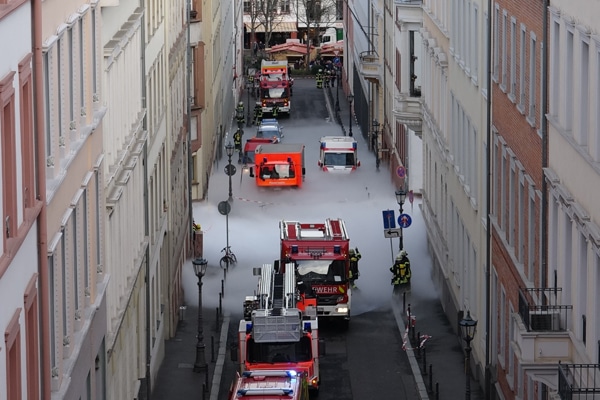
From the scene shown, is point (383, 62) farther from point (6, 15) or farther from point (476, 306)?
point (6, 15)

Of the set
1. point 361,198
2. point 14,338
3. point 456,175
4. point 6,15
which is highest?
point 6,15

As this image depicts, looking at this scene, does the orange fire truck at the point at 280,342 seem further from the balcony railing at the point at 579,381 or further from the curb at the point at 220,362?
the balcony railing at the point at 579,381

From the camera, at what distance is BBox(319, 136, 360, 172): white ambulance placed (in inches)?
3012

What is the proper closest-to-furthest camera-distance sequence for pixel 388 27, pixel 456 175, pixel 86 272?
pixel 86 272, pixel 456 175, pixel 388 27

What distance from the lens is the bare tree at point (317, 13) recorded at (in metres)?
138

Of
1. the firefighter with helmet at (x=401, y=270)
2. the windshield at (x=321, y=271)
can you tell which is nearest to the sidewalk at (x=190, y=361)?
the windshield at (x=321, y=271)

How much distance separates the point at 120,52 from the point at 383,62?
46348 mm

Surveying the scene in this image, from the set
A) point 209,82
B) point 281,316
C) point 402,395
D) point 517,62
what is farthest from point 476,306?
point 209,82

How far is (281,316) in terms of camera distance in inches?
1481

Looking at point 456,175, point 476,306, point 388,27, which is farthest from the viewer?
point 388,27

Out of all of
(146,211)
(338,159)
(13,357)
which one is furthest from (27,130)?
(338,159)

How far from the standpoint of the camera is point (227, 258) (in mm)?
54031

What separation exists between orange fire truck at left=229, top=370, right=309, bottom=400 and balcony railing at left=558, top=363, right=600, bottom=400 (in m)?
8.59

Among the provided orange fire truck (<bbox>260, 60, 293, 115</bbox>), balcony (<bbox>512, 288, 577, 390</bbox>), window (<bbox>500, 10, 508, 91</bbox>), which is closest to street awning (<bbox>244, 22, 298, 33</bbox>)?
orange fire truck (<bbox>260, 60, 293, 115</bbox>)
